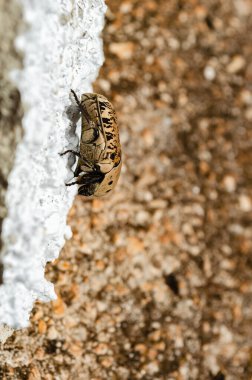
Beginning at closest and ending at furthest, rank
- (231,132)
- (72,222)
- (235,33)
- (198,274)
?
(72,222) < (198,274) < (231,132) < (235,33)

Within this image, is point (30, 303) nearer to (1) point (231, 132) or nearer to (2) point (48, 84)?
(2) point (48, 84)

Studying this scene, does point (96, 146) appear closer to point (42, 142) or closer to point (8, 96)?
point (42, 142)

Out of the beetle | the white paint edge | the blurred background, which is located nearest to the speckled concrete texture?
the white paint edge

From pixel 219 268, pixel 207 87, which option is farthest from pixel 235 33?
pixel 219 268

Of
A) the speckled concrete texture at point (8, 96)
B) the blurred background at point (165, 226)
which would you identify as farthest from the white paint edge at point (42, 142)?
the blurred background at point (165, 226)

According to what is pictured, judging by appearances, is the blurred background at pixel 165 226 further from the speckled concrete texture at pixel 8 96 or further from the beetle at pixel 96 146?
the speckled concrete texture at pixel 8 96

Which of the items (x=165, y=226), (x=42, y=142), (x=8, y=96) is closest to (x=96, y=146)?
(x=42, y=142)
